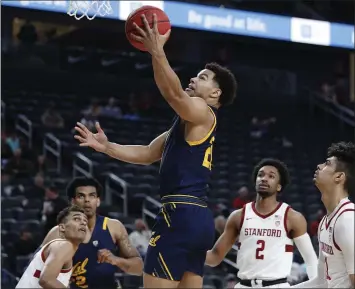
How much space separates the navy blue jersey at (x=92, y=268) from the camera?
6.69 metres

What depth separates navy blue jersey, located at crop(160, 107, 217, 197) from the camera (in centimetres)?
493

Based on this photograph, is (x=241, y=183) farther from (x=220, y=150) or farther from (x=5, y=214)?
(x=5, y=214)

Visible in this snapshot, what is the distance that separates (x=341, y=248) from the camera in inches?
183

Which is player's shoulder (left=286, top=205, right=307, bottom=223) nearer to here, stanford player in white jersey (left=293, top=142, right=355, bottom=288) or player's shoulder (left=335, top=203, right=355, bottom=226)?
stanford player in white jersey (left=293, top=142, right=355, bottom=288)

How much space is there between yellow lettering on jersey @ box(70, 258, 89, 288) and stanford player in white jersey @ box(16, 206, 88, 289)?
462mm

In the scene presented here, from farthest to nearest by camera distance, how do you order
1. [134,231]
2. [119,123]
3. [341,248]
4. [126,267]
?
1. [119,123]
2. [134,231]
3. [126,267]
4. [341,248]

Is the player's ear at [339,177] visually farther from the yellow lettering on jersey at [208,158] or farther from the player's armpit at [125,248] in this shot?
the player's armpit at [125,248]

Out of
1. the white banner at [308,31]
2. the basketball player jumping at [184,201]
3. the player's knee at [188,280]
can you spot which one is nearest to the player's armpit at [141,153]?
the basketball player jumping at [184,201]

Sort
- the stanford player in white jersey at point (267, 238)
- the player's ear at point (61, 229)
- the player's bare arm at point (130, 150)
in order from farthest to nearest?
1. the stanford player in white jersey at point (267, 238)
2. the player's ear at point (61, 229)
3. the player's bare arm at point (130, 150)

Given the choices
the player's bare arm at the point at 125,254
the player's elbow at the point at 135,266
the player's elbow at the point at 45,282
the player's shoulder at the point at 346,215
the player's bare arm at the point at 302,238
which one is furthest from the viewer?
the player's bare arm at the point at 302,238

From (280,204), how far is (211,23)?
6739mm

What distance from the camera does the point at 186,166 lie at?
16.2 feet

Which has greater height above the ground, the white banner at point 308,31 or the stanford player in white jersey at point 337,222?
the white banner at point 308,31

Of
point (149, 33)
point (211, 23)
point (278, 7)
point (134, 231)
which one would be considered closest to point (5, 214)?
point (134, 231)
